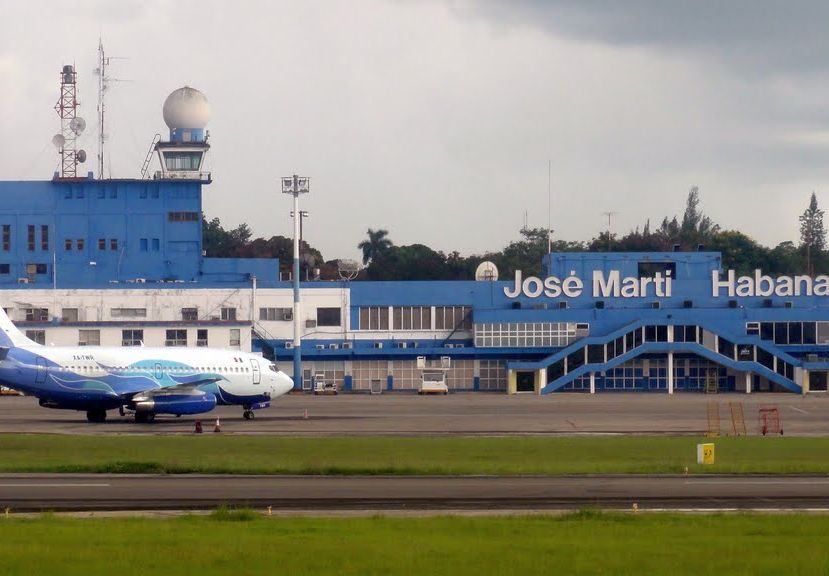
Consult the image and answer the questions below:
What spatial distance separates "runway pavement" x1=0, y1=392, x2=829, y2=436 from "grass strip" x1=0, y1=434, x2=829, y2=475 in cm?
616

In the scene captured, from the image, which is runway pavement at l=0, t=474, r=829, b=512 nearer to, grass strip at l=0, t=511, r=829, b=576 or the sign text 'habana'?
grass strip at l=0, t=511, r=829, b=576

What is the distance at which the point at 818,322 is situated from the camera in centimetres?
11788

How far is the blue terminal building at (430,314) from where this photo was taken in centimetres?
11419

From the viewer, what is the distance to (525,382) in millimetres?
114625

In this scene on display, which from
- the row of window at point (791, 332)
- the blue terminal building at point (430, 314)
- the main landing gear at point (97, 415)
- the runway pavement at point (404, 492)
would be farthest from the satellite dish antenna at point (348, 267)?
the runway pavement at point (404, 492)

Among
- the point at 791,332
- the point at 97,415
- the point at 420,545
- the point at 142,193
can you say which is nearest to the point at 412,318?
the point at 142,193

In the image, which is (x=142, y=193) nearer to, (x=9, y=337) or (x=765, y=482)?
Result: (x=9, y=337)

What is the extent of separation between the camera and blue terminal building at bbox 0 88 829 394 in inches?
4496

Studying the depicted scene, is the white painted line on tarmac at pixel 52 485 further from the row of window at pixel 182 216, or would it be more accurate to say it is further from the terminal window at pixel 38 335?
the row of window at pixel 182 216

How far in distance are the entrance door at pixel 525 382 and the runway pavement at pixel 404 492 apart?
7128 cm

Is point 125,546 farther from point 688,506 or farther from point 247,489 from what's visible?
point 688,506

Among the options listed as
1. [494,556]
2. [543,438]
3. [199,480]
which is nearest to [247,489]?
[199,480]

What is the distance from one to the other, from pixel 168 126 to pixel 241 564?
108101mm

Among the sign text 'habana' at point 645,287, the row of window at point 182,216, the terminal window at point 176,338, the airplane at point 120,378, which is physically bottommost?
the airplane at point 120,378
